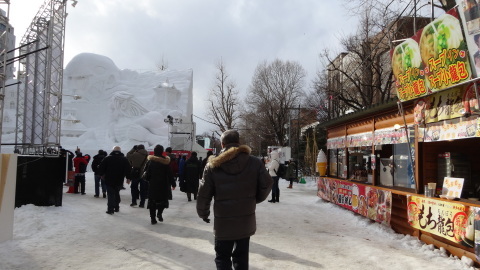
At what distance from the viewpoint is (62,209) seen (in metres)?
9.05

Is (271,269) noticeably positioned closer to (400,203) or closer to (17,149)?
(400,203)

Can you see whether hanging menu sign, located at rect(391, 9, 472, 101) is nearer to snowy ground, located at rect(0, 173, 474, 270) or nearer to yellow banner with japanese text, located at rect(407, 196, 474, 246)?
yellow banner with japanese text, located at rect(407, 196, 474, 246)

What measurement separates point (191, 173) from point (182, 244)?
565 cm

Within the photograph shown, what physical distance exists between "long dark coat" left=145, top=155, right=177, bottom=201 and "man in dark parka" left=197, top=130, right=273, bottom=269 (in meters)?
4.42

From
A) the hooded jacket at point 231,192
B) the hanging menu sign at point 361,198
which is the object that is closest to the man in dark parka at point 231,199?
the hooded jacket at point 231,192

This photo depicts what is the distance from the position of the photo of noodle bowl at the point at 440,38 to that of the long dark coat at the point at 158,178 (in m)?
5.52

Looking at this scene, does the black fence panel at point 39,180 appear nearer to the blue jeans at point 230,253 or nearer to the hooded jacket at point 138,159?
the hooded jacket at point 138,159

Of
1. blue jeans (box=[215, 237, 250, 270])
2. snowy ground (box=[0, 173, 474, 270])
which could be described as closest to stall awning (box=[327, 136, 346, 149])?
snowy ground (box=[0, 173, 474, 270])

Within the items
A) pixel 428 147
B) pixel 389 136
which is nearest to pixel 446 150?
pixel 428 147

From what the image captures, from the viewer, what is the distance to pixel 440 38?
542 centimetres

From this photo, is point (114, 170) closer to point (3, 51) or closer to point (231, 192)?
point (3, 51)

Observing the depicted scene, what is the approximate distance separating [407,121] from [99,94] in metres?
47.6

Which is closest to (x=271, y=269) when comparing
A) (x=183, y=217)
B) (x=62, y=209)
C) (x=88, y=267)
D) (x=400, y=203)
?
(x=88, y=267)

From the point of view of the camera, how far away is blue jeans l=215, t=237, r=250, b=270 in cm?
356
